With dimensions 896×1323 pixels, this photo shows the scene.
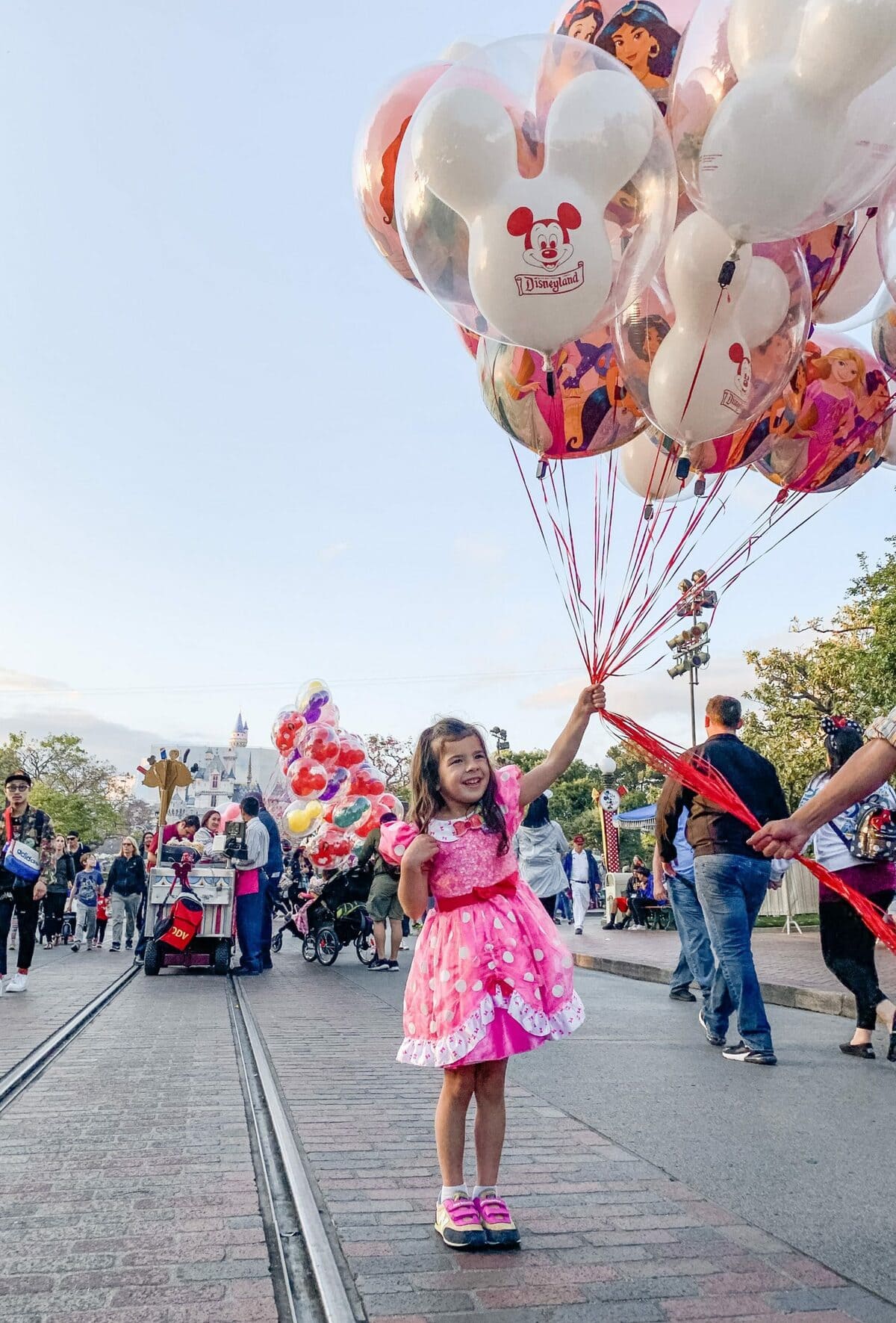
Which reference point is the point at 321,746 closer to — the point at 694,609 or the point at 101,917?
the point at 101,917

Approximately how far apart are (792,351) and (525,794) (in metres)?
2.71

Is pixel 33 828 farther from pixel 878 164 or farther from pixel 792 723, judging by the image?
pixel 792 723

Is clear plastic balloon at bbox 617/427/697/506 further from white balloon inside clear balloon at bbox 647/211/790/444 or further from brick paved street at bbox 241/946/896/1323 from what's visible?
brick paved street at bbox 241/946/896/1323

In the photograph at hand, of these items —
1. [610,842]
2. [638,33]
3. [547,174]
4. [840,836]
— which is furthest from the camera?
[610,842]

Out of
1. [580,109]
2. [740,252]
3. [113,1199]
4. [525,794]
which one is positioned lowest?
[113,1199]

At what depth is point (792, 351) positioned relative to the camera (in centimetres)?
503

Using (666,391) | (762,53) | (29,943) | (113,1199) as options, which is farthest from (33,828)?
(762,53)

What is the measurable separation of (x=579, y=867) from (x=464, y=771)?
17.3m

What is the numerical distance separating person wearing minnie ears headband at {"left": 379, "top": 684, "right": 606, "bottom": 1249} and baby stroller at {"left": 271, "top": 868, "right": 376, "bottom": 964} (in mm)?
9458

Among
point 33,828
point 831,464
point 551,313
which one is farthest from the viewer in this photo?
point 33,828

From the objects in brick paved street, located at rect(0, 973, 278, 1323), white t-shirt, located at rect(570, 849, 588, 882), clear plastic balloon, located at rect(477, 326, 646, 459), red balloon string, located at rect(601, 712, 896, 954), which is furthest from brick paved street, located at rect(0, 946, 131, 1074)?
white t-shirt, located at rect(570, 849, 588, 882)

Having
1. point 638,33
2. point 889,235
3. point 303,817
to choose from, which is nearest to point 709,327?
point 889,235

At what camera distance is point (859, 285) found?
5.66 metres

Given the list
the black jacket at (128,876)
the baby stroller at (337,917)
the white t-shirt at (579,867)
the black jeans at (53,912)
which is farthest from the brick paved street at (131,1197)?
the white t-shirt at (579,867)
